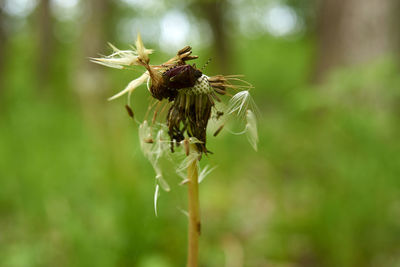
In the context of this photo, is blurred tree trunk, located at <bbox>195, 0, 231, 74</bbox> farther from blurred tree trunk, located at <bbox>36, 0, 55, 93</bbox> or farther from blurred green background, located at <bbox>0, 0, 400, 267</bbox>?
blurred green background, located at <bbox>0, 0, 400, 267</bbox>

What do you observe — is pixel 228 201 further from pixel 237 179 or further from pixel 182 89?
pixel 182 89

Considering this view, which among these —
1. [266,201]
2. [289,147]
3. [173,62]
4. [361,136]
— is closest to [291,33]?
[289,147]

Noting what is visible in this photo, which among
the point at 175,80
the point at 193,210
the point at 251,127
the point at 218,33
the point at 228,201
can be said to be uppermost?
the point at 218,33

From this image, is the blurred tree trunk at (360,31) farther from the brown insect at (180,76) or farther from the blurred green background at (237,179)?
the brown insect at (180,76)

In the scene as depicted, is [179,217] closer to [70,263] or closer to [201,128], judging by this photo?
[70,263]

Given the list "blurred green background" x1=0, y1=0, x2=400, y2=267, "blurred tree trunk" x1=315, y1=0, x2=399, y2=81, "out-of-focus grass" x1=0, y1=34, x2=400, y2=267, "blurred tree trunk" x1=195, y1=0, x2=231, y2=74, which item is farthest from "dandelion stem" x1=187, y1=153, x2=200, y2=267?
"blurred tree trunk" x1=195, y1=0, x2=231, y2=74

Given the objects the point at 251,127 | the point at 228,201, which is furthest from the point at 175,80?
the point at 228,201

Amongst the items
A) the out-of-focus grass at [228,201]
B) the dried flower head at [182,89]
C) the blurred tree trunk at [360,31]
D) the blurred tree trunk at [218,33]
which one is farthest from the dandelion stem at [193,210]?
the blurred tree trunk at [218,33]
